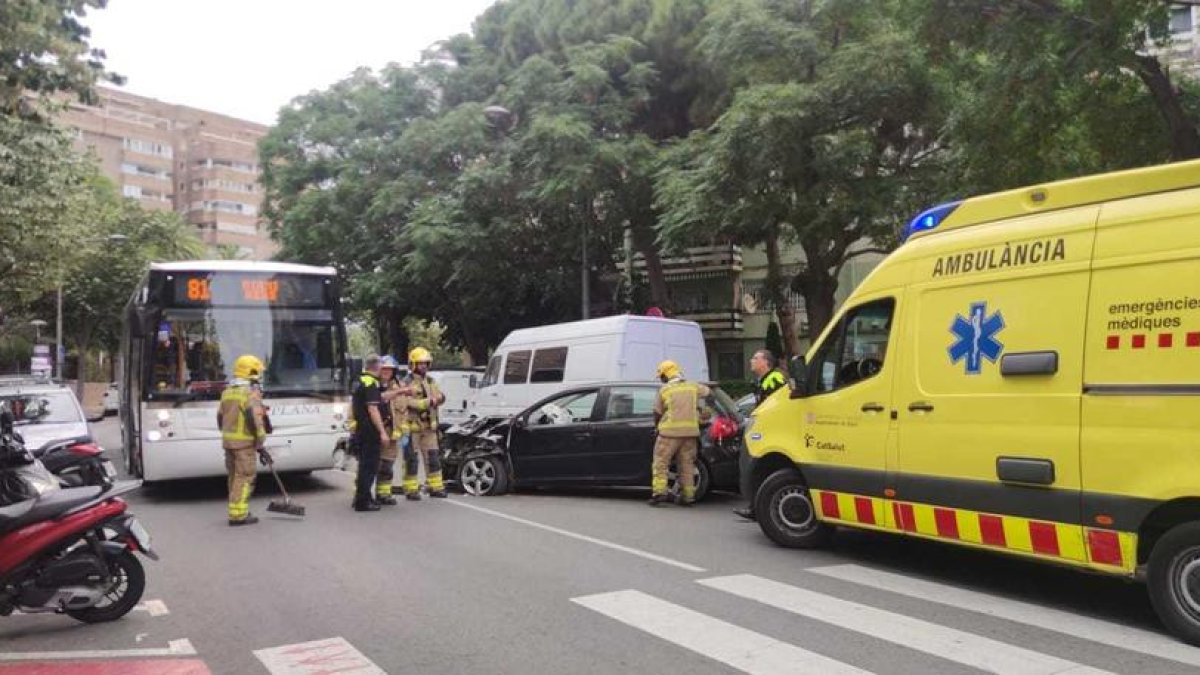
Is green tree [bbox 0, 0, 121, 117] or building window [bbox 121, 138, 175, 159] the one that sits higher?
building window [bbox 121, 138, 175, 159]

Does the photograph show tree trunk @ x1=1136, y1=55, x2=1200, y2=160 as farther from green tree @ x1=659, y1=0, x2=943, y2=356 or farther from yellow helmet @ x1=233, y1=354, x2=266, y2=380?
yellow helmet @ x1=233, y1=354, x2=266, y2=380

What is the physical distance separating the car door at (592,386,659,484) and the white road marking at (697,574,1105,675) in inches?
165

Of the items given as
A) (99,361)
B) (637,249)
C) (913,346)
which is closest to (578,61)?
(637,249)

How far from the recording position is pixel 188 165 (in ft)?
335

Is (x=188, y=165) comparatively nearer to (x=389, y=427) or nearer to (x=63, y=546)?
(x=389, y=427)

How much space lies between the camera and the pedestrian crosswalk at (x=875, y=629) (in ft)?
16.0

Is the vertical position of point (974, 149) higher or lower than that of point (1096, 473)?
higher

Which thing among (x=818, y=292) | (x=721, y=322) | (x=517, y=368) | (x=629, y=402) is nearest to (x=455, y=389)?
(x=517, y=368)

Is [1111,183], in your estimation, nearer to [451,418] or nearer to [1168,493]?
[1168,493]

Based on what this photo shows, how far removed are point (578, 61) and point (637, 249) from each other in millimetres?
5252

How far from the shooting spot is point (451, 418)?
66.5ft

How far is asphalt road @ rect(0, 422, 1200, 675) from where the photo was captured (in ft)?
16.5

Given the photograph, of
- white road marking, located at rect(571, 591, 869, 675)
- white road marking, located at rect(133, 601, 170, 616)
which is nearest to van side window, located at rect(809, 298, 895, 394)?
white road marking, located at rect(571, 591, 869, 675)

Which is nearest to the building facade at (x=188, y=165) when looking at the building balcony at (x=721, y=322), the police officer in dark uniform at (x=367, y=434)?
the building balcony at (x=721, y=322)
